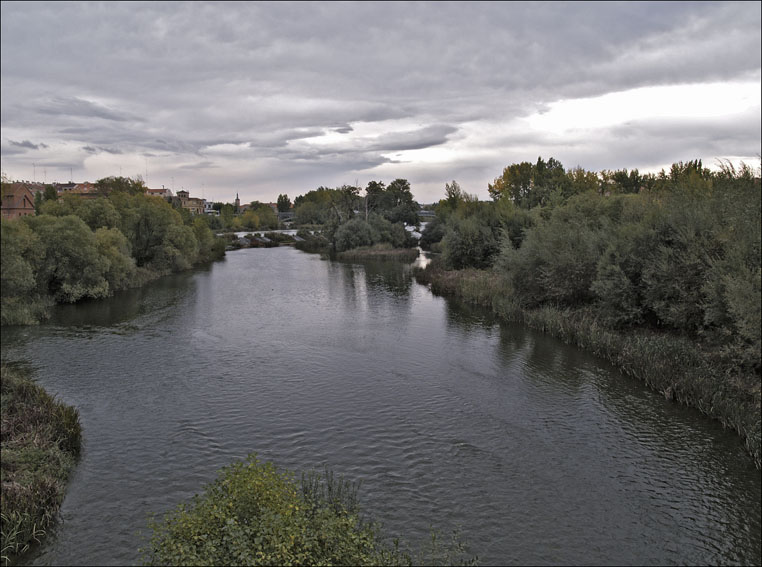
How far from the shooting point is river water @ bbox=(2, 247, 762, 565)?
12.6 meters

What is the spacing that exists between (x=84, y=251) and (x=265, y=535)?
120ft

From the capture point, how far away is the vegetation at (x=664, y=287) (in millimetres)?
18719

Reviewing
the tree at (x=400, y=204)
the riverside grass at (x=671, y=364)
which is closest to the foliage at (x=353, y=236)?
the tree at (x=400, y=204)

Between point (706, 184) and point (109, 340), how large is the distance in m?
34.8

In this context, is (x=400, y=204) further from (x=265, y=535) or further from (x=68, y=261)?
(x=265, y=535)

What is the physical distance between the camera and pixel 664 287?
987 inches

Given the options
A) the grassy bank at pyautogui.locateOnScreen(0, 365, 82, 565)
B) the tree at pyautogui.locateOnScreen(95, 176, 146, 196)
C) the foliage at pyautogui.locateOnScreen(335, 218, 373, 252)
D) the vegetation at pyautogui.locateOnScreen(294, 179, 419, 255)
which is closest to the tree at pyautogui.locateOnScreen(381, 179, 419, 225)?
the vegetation at pyautogui.locateOnScreen(294, 179, 419, 255)

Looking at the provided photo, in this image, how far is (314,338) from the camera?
3048cm

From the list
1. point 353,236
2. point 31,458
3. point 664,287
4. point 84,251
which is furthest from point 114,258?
point 353,236

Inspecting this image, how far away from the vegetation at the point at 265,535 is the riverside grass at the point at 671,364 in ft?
39.1

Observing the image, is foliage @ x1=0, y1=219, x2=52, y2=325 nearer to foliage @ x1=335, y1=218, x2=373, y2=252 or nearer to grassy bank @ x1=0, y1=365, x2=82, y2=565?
grassy bank @ x1=0, y1=365, x2=82, y2=565

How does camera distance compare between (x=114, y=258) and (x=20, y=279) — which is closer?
(x=20, y=279)

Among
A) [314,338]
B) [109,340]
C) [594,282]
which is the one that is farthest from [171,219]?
[594,282]

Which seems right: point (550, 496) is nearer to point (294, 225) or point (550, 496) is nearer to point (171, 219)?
point (171, 219)
